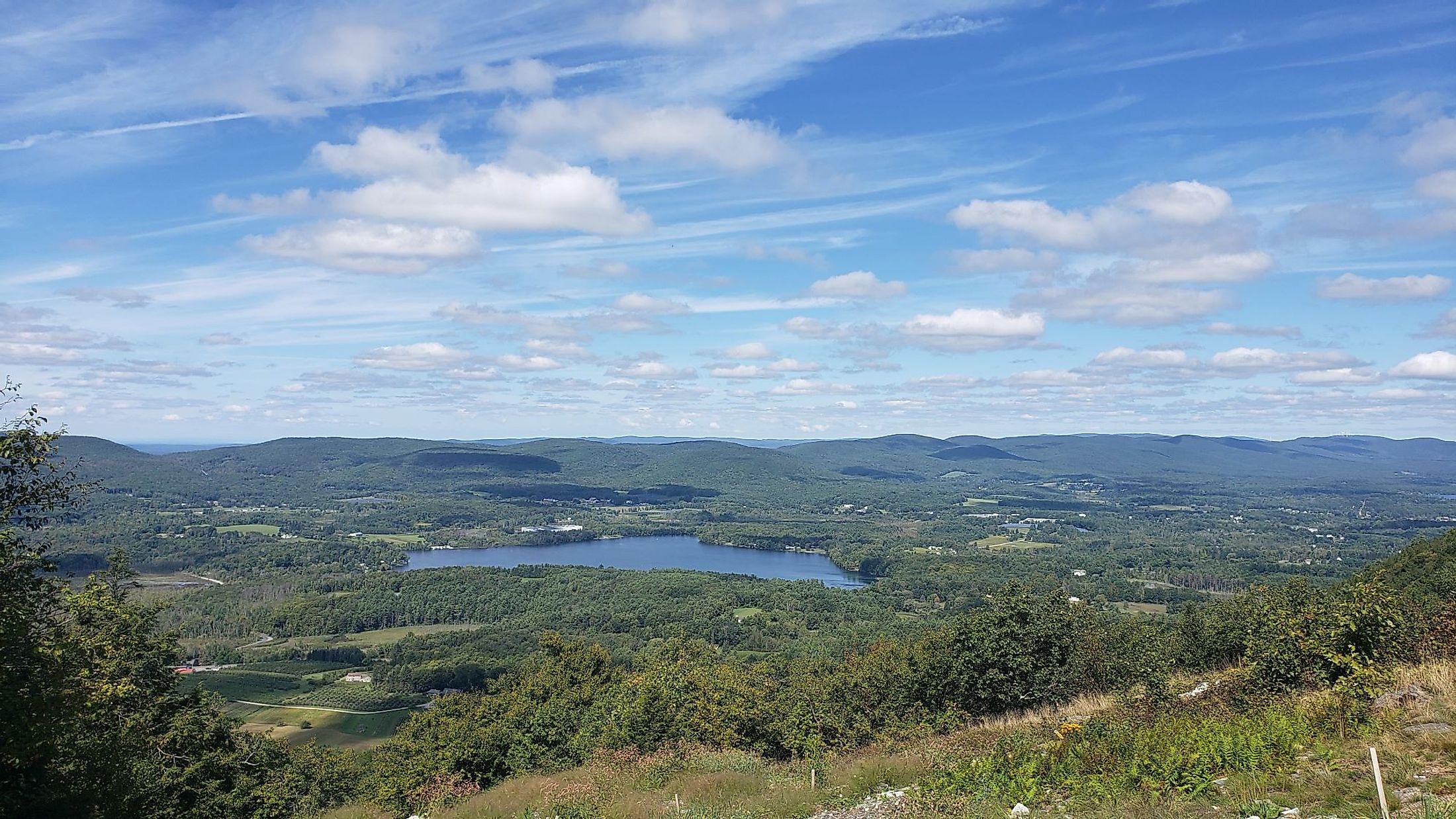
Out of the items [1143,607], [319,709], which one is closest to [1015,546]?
[1143,607]

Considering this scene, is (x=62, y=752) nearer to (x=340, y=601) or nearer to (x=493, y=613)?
(x=493, y=613)

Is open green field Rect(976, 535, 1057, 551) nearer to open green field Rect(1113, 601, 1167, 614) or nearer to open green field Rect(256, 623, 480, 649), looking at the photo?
open green field Rect(1113, 601, 1167, 614)

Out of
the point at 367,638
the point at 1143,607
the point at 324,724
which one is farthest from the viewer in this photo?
the point at 367,638

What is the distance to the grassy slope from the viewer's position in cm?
905

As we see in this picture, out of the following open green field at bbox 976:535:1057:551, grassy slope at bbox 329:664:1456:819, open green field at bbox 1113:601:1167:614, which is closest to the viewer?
grassy slope at bbox 329:664:1456:819

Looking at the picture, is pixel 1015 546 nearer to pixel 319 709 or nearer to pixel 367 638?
pixel 367 638

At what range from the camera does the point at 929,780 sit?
42.1 feet

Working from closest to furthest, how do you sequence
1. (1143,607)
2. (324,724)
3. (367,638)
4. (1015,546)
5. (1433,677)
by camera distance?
(1433,677)
(324,724)
(1143,607)
(367,638)
(1015,546)

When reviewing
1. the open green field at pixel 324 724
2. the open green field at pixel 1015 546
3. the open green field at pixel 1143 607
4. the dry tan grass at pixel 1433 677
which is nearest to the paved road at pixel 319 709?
the open green field at pixel 324 724

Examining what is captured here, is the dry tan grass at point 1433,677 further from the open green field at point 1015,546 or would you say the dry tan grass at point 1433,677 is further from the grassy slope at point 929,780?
the open green field at point 1015,546

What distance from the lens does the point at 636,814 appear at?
49.6ft

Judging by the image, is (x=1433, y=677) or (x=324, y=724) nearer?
(x=1433, y=677)

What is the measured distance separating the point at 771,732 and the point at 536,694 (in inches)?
731

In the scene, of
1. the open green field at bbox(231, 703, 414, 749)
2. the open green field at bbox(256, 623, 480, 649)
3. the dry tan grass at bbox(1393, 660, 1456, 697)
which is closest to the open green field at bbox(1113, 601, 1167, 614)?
the open green field at bbox(231, 703, 414, 749)
